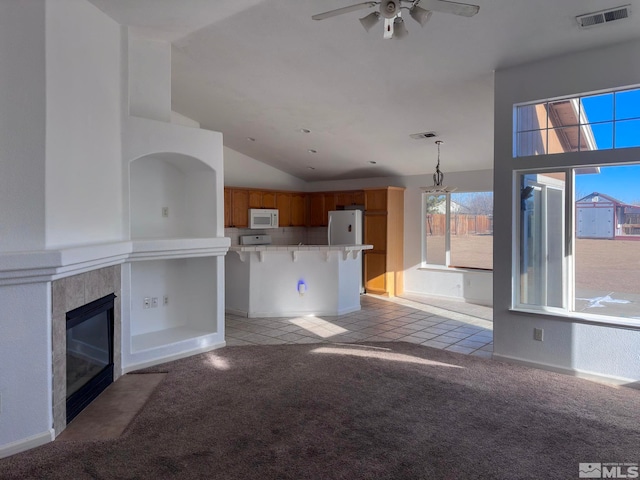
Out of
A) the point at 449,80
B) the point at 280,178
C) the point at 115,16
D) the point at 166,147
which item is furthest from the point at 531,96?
the point at 280,178

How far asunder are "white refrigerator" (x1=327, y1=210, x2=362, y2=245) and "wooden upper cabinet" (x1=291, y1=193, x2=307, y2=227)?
1.12 m

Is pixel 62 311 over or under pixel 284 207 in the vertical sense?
under

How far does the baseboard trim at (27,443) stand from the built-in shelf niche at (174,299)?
6.09 ft

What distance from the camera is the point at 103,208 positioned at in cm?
400

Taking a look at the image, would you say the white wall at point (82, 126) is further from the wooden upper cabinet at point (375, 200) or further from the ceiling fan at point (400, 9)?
the wooden upper cabinet at point (375, 200)

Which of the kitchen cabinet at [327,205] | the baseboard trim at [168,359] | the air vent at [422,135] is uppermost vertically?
the air vent at [422,135]

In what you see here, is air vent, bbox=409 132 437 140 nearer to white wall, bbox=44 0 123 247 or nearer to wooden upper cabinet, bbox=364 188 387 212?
wooden upper cabinet, bbox=364 188 387 212

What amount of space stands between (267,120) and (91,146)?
340 cm

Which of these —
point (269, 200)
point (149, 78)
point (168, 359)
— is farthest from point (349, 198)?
point (168, 359)

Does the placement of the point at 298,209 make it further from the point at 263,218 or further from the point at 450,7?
the point at 450,7

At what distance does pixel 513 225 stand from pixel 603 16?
6.24ft

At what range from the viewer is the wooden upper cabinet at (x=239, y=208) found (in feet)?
27.7

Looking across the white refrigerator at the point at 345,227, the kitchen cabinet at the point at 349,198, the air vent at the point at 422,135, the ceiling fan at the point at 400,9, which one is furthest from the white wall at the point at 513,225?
the kitchen cabinet at the point at 349,198

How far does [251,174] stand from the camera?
9.05m
